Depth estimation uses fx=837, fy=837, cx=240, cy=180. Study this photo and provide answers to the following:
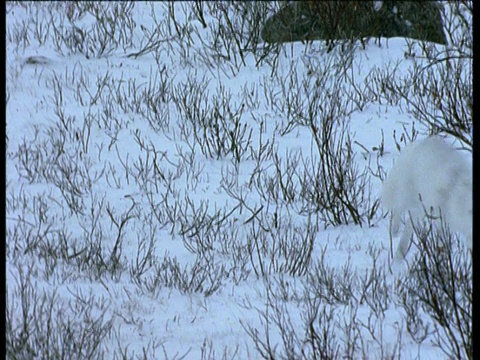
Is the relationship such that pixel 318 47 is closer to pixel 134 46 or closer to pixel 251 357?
pixel 134 46

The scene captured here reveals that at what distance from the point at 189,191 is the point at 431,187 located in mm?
2281

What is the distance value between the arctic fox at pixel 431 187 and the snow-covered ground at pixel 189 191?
0.98ft

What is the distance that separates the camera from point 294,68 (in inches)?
250

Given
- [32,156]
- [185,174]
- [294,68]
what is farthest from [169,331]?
[294,68]

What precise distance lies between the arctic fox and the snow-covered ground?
0.30m

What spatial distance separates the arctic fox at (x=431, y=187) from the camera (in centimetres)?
253

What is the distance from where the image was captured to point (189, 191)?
5023mm

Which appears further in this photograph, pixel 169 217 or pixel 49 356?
pixel 169 217

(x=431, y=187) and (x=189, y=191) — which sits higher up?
(x=189, y=191)

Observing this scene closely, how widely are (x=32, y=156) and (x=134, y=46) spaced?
203 centimetres

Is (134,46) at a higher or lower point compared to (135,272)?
higher

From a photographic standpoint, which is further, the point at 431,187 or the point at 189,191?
the point at 189,191

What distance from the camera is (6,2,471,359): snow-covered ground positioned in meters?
3.33
